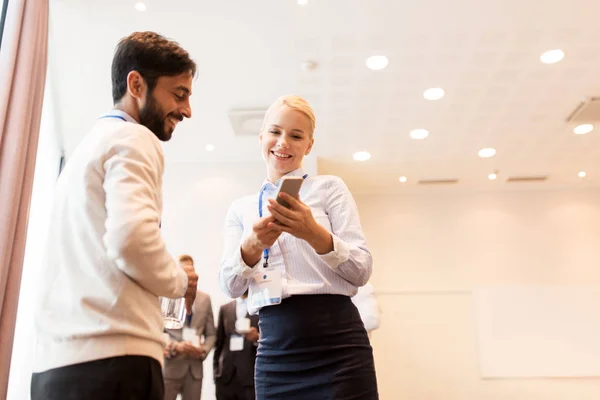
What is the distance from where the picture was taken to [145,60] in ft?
4.14

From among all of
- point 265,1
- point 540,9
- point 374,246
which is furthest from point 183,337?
point 374,246

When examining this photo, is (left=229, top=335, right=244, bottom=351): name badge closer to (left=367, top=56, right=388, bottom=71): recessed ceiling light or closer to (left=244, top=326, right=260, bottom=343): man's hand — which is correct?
(left=244, top=326, right=260, bottom=343): man's hand

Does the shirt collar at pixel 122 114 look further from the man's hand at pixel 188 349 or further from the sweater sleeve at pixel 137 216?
the man's hand at pixel 188 349

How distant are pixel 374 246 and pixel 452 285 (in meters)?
1.23

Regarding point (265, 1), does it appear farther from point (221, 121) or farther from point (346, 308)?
point (346, 308)

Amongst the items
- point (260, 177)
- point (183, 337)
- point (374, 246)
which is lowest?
point (183, 337)

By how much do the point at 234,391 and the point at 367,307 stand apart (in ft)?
4.01

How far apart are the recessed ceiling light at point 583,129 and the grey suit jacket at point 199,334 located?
4322 mm

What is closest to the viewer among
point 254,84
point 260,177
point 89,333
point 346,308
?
point 89,333

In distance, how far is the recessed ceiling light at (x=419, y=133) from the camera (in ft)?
18.4

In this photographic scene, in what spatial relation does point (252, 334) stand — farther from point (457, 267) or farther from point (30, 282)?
point (457, 267)

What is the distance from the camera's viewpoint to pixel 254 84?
15.3 ft

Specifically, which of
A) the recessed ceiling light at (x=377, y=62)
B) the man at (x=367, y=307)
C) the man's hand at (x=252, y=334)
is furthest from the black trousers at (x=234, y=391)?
the recessed ceiling light at (x=377, y=62)

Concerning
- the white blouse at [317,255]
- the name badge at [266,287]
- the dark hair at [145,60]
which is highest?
the dark hair at [145,60]
